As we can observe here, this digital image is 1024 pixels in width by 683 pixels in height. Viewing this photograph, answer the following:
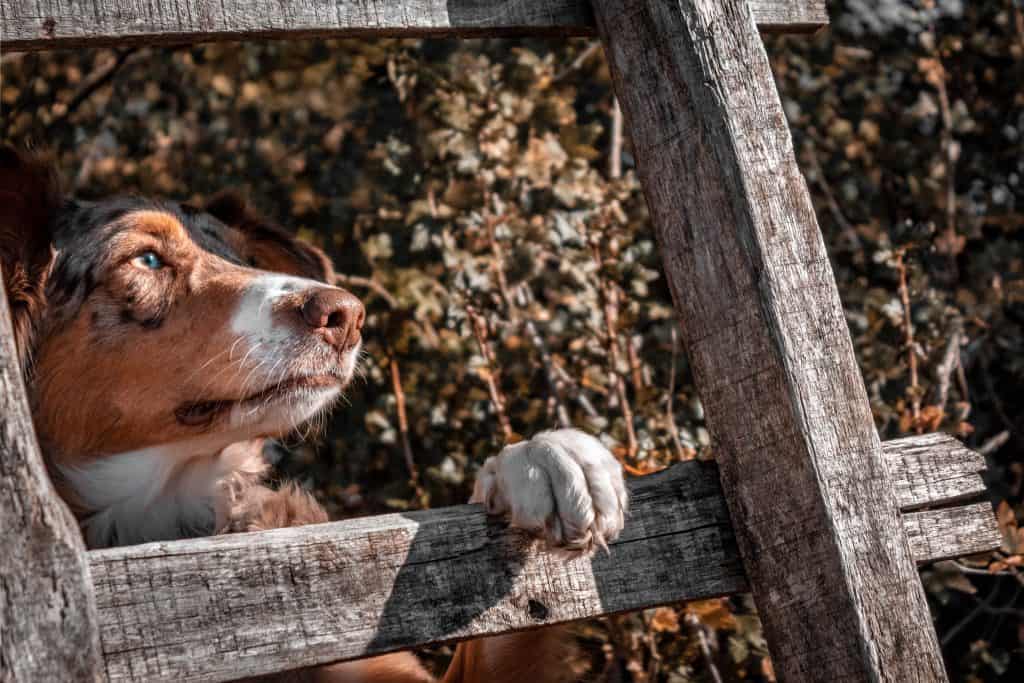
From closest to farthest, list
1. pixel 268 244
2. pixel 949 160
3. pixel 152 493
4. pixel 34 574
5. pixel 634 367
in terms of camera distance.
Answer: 1. pixel 34 574
2. pixel 152 493
3. pixel 268 244
4. pixel 634 367
5. pixel 949 160

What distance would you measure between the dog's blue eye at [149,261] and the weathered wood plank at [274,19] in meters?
0.93

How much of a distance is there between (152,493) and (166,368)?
0.32m

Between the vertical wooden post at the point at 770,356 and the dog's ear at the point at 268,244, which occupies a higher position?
the dog's ear at the point at 268,244

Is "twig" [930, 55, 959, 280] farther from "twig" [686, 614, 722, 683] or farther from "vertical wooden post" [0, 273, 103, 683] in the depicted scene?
"vertical wooden post" [0, 273, 103, 683]

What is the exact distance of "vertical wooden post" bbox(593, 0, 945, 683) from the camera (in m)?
1.87

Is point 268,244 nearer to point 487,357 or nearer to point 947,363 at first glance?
point 487,357

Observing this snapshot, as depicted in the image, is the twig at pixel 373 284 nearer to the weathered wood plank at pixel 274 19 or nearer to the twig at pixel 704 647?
the twig at pixel 704 647

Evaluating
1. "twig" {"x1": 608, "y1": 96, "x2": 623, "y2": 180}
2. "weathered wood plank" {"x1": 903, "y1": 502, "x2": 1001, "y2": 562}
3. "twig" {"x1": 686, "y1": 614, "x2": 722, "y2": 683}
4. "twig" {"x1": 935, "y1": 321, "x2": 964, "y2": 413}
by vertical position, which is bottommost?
"twig" {"x1": 686, "y1": 614, "x2": 722, "y2": 683}

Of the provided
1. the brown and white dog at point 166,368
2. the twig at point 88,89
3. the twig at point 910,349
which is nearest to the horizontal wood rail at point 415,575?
the brown and white dog at point 166,368

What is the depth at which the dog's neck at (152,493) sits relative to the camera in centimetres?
258

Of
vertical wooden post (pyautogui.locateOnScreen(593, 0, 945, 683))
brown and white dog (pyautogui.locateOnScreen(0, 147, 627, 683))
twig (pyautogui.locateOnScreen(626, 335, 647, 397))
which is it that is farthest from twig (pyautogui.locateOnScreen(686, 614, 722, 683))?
vertical wooden post (pyautogui.locateOnScreen(593, 0, 945, 683))

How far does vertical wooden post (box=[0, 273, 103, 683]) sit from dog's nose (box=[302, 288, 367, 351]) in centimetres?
88

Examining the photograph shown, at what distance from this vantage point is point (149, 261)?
2656 mm

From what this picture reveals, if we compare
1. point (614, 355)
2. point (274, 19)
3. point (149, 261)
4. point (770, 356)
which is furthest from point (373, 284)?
point (770, 356)
